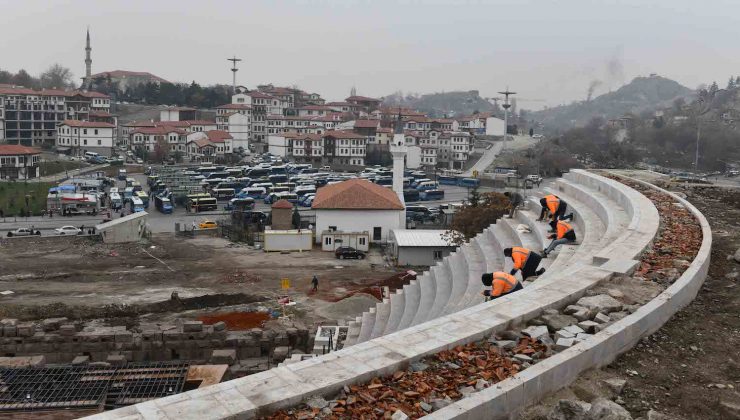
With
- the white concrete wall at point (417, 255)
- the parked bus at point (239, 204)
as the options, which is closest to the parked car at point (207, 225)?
the parked bus at point (239, 204)

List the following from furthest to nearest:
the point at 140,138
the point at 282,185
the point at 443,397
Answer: the point at 140,138 → the point at 282,185 → the point at 443,397

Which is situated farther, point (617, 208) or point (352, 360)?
point (617, 208)

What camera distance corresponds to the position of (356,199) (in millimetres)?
31562

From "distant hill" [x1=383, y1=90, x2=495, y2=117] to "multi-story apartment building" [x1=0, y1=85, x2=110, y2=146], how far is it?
115m

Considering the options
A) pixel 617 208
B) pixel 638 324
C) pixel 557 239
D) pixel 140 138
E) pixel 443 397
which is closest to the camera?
pixel 443 397

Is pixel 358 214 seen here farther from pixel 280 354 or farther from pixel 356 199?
pixel 280 354

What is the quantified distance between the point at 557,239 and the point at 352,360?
277 inches

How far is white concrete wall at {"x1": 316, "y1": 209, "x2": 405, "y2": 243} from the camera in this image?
102ft

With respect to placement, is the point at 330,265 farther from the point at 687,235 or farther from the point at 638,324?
the point at 638,324

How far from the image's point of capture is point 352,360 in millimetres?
4930

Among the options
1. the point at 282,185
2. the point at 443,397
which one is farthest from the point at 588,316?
the point at 282,185

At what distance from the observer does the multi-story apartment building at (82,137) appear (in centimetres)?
5809

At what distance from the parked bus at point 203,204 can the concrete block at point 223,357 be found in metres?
26.8

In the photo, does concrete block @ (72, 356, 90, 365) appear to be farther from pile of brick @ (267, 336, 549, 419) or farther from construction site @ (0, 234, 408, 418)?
pile of brick @ (267, 336, 549, 419)
